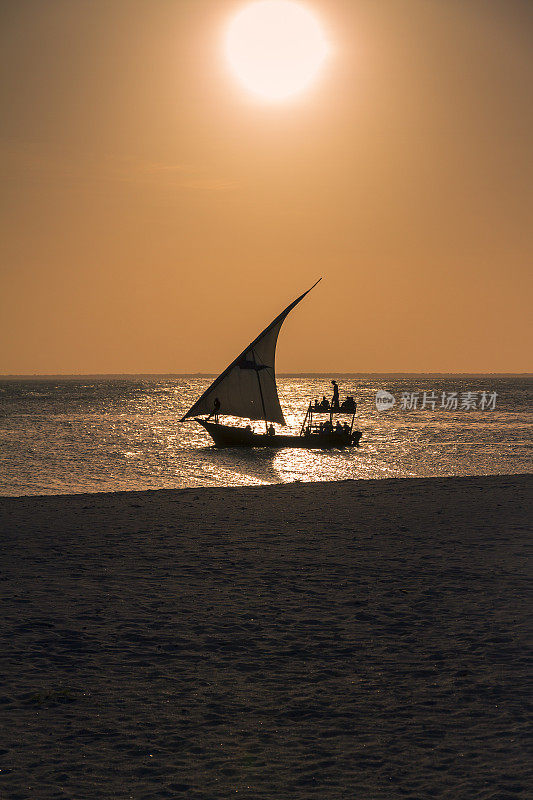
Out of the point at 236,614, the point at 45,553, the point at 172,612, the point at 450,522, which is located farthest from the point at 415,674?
the point at 450,522

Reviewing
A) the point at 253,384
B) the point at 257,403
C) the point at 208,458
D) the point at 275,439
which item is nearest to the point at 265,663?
the point at 208,458

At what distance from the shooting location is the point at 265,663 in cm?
795

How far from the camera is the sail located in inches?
2023

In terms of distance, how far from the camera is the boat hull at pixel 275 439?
5350 cm

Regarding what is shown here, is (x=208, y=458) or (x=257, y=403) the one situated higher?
(x=257, y=403)

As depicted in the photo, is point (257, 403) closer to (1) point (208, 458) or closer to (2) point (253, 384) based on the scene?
(2) point (253, 384)

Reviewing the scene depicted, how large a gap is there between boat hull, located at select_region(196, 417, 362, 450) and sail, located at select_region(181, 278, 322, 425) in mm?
1526

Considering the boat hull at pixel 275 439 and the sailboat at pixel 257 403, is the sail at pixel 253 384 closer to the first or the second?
the sailboat at pixel 257 403

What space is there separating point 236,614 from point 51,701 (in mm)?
3171

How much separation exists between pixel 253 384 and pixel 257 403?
5.21 feet

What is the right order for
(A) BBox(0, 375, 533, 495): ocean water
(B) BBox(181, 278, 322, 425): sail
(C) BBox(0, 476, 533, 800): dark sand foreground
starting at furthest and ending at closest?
(B) BBox(181, 278, 322, 425): sail → (A) BBox(0, 375, 533, 495): ocean water → (C) BBox(0, 476, 533, 800): dark sand foreground

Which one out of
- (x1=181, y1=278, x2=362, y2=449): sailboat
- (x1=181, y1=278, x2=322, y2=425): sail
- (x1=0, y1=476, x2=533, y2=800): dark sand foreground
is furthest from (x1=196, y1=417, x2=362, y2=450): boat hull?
(x1=0, y1=476, x2=533, y2=800): dark sand foreground

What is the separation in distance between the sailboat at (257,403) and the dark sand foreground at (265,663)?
119 feet

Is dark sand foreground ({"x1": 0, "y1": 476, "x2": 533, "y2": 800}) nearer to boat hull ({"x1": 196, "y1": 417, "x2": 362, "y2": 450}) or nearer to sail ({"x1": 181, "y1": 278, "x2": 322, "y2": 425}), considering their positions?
sail ({"x1": 181, "y1": 278, "x2": 322, "y2": 425})
